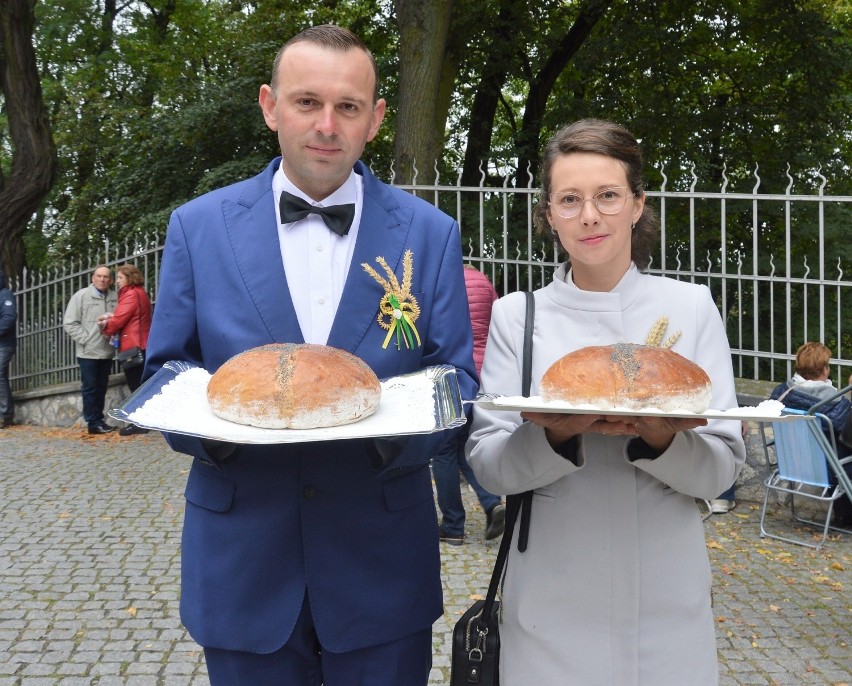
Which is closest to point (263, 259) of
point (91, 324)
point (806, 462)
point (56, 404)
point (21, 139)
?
point (806, 462)

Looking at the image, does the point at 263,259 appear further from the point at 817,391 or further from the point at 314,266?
the point at 817,391

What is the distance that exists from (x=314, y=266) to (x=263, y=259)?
129 millimetres

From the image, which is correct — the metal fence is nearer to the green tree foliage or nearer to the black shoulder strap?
the green tree foliage

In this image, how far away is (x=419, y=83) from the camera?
399 inches

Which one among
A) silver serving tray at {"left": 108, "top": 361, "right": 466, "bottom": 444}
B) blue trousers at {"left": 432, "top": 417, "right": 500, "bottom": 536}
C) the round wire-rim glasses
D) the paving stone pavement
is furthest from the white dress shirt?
blue trousers at {"left": 432, "top": 417, "right": 500, "bottom": 536}

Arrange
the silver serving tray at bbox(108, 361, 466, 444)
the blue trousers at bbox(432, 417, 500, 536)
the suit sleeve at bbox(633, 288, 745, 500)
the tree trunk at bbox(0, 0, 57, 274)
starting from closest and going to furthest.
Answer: the silver serving tray at bbox(108, 361, 466, 444), the suit sleeve at bbox(633, 288, 745, 500), the blue trousers at bbox(432, 417, 500, 536), the tree trunk at bbox(0, 0, 57, 274)

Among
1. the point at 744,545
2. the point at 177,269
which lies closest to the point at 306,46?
the point at 177,269

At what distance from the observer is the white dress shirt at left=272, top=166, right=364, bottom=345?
2135 millimetres

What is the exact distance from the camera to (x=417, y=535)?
7.22 ft

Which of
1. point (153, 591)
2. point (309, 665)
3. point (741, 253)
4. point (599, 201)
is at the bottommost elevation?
point (153, 591)

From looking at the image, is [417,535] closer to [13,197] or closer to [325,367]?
[325,367]

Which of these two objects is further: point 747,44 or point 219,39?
point 219,39

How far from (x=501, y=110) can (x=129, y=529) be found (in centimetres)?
1601

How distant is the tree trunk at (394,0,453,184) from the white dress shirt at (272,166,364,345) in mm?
7652
